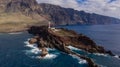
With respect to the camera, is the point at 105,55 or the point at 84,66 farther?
the point at 105,55

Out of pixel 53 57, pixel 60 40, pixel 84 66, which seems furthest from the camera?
pixel 60 40

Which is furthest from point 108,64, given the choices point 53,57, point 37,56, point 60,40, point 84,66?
point 60,40

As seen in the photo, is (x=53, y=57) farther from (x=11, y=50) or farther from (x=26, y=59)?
(x=11, y=50)

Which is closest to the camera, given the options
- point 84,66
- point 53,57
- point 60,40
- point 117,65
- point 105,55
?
point 84,66

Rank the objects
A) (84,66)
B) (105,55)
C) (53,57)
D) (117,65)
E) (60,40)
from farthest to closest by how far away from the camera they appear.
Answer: (60,40) → (105,55) → (53,57) → (117,65) → (84,66)

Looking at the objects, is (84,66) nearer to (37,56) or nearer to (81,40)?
(37,56)

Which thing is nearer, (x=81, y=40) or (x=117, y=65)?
(x=117, y=65)

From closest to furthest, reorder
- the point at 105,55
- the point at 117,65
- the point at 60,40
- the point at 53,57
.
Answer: the point at 117,65 < the point at 53,57 < the point at 105,55 < the point at 60,40

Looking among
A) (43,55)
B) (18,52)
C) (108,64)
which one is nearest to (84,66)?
(108,64)

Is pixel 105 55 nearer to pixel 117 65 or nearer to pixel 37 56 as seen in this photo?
pixel 117 65
